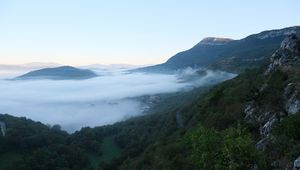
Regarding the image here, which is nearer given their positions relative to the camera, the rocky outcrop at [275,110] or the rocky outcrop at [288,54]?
the rocky outcrop at [275,110]

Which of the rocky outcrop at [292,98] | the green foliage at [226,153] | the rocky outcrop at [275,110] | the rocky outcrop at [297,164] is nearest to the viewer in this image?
the rocky outcrop at [297,164]

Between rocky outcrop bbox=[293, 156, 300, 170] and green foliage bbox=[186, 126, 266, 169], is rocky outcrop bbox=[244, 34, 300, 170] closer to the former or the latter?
rocky outcrop bbox=[293, 156, 300, 170]

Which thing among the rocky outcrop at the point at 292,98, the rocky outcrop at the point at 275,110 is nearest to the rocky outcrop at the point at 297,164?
the rocky outcrop at the point at 275,110

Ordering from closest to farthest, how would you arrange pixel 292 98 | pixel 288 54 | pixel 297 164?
1. pixel 297 164
2. pixel 292 98
3. pixel 288 54

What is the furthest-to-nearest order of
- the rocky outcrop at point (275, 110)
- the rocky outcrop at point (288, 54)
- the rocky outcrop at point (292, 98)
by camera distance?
the rocky outcrop at point (288, 54) → the rocky outcrop at point (292, 98) → the rocky outcrop at point (275, 110)

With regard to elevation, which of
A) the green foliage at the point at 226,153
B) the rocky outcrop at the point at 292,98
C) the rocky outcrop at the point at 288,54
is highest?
the rocky outcrop at the point at 288,54

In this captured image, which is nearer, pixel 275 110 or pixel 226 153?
pixel 226 153

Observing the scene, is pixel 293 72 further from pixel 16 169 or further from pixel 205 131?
pixel 16 169

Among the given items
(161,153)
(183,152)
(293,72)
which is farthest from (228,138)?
(161,153)

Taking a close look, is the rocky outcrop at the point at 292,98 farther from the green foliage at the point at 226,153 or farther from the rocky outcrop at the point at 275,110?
the green foliage at the point at 226,153

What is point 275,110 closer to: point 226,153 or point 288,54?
point 226,153

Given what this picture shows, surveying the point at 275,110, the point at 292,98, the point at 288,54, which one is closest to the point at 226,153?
the point at 292,98

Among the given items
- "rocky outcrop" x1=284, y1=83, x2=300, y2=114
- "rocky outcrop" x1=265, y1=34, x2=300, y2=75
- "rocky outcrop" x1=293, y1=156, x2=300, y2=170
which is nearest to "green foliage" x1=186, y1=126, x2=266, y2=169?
"rocky outcrop" x1=293, y1=156, x2=300, y2=170

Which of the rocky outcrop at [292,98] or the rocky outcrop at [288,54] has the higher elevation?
the rocky outcrop at [288,54]
